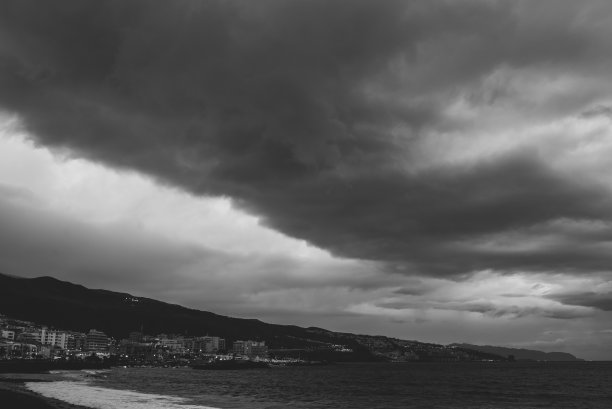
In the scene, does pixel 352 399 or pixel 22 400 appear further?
pixel 352 399

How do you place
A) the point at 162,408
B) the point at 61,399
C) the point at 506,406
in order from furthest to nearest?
the point at 506,406, the point at 61,399, the point at 162,408

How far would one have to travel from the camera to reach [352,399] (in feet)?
315

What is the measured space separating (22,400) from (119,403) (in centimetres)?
1107

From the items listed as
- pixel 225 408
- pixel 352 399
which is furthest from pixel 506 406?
pixel 225 408

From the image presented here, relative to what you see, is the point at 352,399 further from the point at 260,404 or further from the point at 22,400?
the point at 22,400

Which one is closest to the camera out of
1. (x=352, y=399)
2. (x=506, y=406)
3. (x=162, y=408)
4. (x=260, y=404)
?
(x=162, y=408)

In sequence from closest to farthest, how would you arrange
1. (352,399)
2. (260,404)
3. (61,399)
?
(61,399)
(260,404)
(352,399)

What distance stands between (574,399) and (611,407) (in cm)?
1378

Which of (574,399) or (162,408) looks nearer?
(162,408)

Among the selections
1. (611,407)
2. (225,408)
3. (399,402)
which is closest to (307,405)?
(225,408)

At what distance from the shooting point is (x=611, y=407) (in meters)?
91.2

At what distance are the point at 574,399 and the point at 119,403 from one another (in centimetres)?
8678

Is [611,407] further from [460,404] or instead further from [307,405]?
[307,405]

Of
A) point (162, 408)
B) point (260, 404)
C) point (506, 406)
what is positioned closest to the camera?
point (162, 408)
